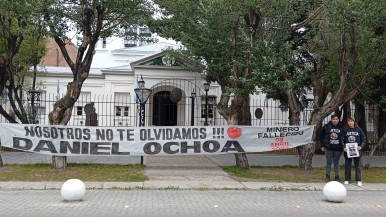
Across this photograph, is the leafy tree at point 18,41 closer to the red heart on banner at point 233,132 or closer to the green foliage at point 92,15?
the green foliage at point 92,15

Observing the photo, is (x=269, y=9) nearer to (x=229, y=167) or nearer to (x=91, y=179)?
(x=229, y=167)

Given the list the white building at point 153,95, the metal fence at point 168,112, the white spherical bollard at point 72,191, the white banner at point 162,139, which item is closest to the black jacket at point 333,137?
the white banner at point 162,139

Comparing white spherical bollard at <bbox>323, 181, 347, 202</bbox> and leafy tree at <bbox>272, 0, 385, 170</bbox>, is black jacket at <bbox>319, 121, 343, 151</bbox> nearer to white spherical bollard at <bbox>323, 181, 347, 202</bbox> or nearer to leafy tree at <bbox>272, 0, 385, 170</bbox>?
leafy tree at <bbox>272, 0, 385, 170</bbox>

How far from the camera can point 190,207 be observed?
909 cm

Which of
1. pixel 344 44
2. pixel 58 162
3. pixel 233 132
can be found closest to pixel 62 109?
pixel 58 162

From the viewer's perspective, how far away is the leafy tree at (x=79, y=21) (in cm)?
1418

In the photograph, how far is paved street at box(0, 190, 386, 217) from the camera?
8.50m

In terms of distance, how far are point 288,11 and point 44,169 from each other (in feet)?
32.0

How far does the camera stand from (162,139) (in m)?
15.2

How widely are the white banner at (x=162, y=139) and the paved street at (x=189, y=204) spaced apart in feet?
12.9

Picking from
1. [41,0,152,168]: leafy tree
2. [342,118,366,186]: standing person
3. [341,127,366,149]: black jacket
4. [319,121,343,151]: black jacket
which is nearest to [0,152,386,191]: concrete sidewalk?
[342,118,366,186]: standing person

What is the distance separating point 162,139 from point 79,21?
5011 mm

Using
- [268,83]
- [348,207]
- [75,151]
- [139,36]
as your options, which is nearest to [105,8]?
[139,36]

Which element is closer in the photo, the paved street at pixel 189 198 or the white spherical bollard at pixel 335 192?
the paved street at pixel 189 198
